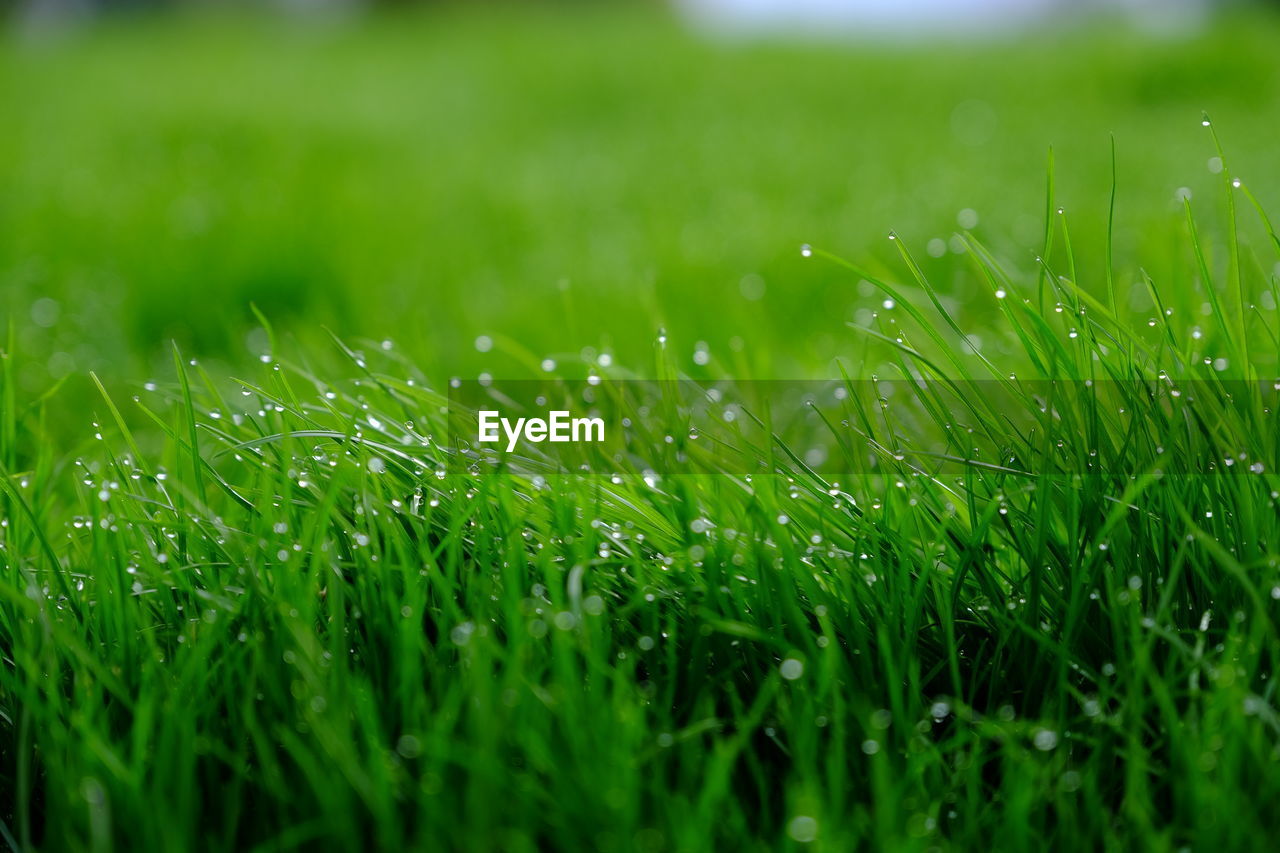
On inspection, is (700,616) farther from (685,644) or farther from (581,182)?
(581,182)

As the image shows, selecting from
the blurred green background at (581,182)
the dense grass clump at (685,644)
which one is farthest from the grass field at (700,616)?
the blurred green background at (581,182)

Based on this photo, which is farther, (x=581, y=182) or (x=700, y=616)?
(x=581, y=182)

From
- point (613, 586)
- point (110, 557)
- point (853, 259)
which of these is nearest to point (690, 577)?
point (613, 586)

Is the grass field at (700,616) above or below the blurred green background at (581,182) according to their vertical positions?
below

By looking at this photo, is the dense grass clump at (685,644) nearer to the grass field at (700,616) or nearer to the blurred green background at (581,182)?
the grass field at (700,616)

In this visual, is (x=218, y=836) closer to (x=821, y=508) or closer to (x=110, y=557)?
(x=110, y=557)

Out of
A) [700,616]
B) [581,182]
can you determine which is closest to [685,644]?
[700,616]

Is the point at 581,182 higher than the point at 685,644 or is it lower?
higher
